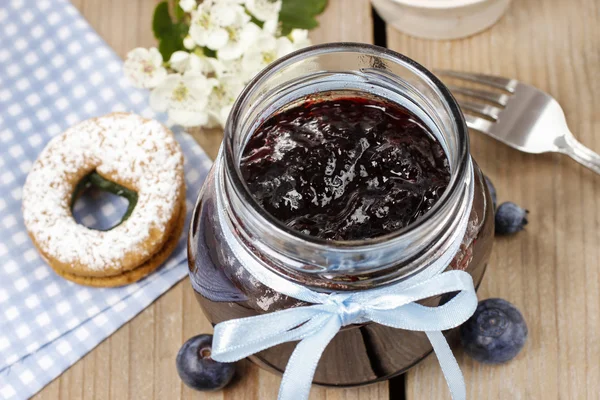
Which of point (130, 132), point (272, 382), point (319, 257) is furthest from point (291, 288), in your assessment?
point (130, 132)

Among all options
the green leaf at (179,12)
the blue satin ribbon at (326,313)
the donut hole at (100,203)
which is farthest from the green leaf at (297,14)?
the blue satin ribbon at (326,313)

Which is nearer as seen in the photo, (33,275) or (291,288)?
(291,288)

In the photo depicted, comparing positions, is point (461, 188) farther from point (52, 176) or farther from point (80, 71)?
point (80, 71)

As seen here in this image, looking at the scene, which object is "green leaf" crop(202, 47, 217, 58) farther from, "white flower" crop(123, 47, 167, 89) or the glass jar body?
the glass jar body

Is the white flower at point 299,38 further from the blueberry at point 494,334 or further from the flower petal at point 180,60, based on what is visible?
the blueberry at point 494,334

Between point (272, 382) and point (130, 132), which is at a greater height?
point (130, 132)
